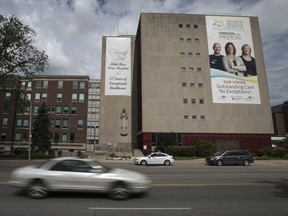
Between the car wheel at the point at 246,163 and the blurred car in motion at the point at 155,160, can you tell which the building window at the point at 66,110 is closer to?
the blurred car in motion at the point at 155,160

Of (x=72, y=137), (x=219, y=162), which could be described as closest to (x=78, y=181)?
(x=219, y=162)

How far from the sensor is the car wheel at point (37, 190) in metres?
8.29

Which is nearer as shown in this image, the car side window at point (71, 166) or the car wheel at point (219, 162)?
the car side window at point (71, 166)

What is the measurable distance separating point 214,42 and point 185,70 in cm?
876

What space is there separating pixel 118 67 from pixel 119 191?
52910 mm

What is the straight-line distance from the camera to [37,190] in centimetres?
833

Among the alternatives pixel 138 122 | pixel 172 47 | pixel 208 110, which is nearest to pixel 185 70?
pixel 172 47

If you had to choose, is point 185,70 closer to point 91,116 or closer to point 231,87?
point 231,87

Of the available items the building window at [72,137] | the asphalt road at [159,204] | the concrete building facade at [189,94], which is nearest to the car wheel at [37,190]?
the asphalt road at [159,204]

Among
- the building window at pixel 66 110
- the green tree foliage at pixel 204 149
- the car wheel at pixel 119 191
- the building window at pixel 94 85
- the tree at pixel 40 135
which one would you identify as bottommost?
the car wheel at pixel 119 191

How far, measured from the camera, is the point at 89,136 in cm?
7438

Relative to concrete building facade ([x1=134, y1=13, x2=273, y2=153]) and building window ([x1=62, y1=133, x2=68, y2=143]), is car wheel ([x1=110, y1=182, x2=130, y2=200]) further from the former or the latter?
building window ([x1=62, y1=133, x2=68, y2=143])

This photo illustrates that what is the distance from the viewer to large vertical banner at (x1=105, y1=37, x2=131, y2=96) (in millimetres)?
58500

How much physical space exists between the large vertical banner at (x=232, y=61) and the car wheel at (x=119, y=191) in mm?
45218
